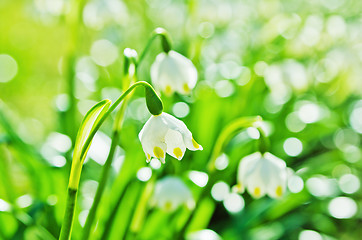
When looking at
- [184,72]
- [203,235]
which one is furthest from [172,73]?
[203,235]

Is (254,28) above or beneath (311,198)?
above

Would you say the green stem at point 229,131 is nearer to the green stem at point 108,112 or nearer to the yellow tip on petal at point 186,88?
the yellow tip on petal at point 186,88

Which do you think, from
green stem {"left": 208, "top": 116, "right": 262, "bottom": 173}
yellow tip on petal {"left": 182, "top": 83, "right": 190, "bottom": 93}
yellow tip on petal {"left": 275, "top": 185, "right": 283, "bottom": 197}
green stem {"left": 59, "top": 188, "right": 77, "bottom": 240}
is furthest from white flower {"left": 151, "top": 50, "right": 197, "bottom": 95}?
green stem {"left": 59, "top": 188, "right": 77, "bottom": 240}

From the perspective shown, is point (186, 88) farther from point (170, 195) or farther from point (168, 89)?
point (170, 195)

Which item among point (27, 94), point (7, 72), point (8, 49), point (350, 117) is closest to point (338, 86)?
point (350, 117)

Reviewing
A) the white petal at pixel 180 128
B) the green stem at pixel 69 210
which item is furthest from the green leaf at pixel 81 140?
the white petal at pixel 180 128

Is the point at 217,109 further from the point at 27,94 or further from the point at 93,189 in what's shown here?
the point at 27,94

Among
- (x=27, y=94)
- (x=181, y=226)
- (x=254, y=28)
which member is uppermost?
(x=254, y=28)
